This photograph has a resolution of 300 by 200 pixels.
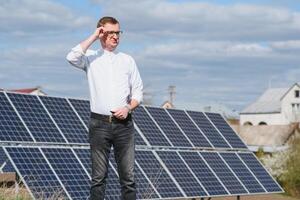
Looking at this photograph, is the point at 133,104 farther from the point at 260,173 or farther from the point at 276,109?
the point at 276,109

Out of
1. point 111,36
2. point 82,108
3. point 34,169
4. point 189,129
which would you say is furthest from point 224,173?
point 111,36

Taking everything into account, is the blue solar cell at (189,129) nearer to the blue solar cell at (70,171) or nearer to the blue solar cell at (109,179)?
the blue solar cell at (109,179)

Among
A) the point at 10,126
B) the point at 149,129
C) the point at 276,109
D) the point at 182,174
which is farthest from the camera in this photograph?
the point at 276,109

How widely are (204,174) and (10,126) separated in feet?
17.5

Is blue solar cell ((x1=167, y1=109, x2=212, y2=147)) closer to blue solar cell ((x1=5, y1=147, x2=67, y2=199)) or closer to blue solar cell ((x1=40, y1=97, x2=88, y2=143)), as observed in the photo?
blue solar cell ((x1=40, y1=97, x2=88, y2=143))

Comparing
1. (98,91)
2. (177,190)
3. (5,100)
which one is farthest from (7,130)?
(98,91)

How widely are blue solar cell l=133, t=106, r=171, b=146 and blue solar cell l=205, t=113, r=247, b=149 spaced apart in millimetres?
3323

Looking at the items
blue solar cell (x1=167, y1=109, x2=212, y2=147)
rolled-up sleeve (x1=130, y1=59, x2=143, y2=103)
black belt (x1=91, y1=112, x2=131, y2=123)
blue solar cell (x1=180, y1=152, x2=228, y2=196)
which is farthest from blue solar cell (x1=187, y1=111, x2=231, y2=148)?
black belt (x1=91, y1=112, x2=131, y2=123)

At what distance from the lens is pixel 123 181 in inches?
313

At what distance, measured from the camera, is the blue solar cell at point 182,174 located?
17094 millimetres

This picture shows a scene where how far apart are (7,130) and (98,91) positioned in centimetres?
769

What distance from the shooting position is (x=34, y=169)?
14.1 m

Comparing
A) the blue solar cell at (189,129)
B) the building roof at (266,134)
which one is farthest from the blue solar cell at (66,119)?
the building roof at (266,134)

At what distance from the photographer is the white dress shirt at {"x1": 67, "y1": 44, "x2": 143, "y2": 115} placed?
25.9 ft
